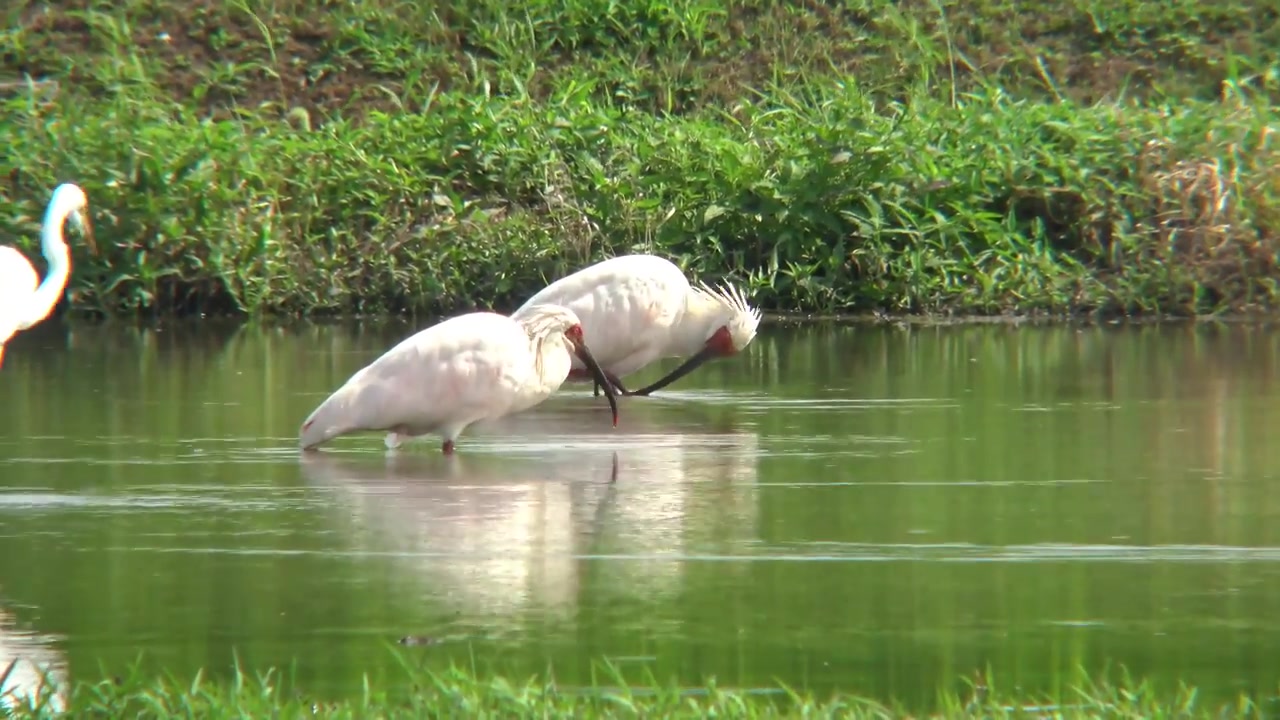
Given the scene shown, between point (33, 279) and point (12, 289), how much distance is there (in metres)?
0.34

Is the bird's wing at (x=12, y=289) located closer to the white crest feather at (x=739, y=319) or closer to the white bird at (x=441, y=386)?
the white bird at (x=441, y=386)

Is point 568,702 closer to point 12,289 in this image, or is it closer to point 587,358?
point 587,358

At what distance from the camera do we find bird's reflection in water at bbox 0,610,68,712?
4.55m

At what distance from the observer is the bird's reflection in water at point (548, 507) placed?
19.5 feet

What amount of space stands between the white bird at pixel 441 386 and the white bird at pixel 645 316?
1.72 m

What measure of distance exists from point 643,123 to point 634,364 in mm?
5848

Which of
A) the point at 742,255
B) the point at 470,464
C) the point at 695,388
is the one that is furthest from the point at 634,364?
the point at 742,255

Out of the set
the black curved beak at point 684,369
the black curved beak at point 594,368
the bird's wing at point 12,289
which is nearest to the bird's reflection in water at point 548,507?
the black curved beak at point 594,368

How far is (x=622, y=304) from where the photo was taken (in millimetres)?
10133

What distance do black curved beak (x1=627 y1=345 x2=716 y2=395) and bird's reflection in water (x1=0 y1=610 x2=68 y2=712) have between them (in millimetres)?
5096

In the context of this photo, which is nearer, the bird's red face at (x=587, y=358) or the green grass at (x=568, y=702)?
the green grass at (x=568, y=702)

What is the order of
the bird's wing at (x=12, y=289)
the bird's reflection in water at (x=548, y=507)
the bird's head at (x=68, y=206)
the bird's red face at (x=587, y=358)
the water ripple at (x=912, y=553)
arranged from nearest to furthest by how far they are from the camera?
the bird's reflection in water at (x=548, y=507) → the water ripple at (x=912, y=553) → the bird's red face at (x=587, y=358) → the bird's wing at (x=12, y=289) → the bird's head at (x=68, y=206)

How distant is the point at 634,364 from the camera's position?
10445mm

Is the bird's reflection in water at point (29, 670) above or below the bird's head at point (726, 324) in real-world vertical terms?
below
